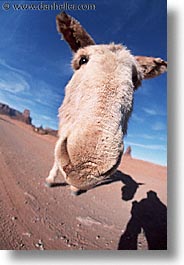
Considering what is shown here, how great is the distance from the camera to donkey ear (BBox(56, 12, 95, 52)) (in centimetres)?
130

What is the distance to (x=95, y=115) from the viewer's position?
968 millimetres

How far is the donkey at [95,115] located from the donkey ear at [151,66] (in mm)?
124

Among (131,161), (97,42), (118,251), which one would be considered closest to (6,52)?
(97,42)

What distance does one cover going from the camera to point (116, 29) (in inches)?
58.2

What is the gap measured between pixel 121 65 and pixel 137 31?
0.44 m

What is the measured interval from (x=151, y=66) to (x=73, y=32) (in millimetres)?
315

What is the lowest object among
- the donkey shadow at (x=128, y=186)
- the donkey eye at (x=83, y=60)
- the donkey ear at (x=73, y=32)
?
the donkey shadow at (x=128, y=186)

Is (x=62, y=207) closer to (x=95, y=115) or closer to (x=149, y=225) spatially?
(x=149, y=225)

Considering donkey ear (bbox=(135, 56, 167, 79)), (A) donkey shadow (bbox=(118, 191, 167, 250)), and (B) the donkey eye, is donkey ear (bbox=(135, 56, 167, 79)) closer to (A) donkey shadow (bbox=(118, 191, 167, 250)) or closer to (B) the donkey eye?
(B) the donkey eye

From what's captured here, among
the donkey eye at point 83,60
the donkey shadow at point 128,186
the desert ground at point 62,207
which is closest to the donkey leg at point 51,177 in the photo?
the desert ground at point 62,207

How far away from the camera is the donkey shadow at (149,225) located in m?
1.43

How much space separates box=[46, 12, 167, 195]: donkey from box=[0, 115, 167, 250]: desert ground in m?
0.28

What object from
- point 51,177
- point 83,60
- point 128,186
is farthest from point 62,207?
point 83,60

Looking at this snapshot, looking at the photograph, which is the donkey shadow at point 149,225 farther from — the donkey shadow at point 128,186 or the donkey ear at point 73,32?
the donkey ear at point 73,32
